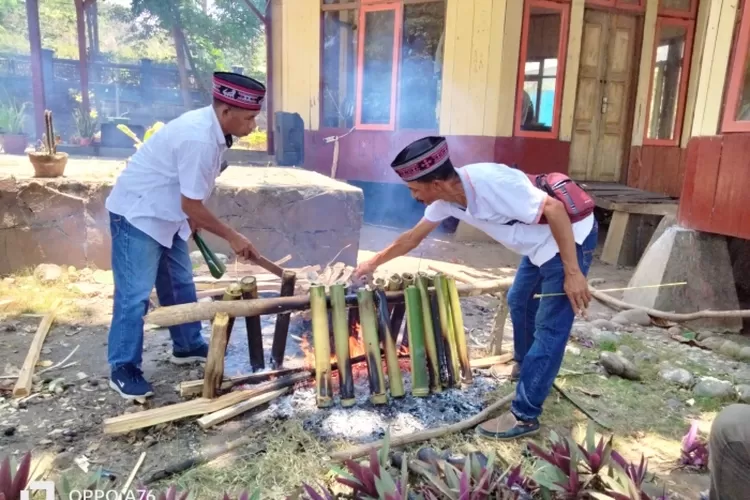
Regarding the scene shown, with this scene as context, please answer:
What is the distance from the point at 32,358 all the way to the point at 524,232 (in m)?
3.16

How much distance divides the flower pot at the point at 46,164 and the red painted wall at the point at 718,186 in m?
6.18

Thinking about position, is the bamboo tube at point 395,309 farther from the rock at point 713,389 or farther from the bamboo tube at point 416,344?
the rock at point 713,389

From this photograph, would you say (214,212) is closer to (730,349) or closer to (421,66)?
(730,349)

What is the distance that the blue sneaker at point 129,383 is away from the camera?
3.20 m

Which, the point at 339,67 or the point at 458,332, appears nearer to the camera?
the point at 458,332

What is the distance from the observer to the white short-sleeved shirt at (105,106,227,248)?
2969 millimetres

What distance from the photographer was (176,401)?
3.24m

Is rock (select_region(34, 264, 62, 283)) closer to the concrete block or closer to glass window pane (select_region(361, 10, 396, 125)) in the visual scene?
the concrete block

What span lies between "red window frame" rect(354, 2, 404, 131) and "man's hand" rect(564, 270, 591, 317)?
23.3 ft

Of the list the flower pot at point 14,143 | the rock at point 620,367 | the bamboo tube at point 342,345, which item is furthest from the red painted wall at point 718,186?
the flower pot at point 14,143

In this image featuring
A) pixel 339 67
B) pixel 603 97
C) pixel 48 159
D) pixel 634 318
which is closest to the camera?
pixel 634 318

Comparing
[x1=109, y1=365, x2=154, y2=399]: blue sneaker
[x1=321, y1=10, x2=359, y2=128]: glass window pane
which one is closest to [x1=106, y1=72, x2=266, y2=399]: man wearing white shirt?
[x1=109, y1=365, x2=154, y2=399]: blue sneaker

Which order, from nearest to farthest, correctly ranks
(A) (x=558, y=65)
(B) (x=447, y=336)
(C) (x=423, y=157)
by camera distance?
(C) (x=423, y=157), (B) (x=447, y=336), (A) (x=558, y=65)

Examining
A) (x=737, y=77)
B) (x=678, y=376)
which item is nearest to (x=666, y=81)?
(x=737, y=77)
